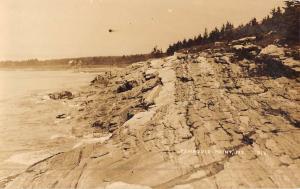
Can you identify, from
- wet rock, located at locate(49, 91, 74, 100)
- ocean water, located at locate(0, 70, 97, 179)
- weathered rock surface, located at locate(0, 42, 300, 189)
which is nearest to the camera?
weathered rock surface, located at locate(0, 42, 300, 189)

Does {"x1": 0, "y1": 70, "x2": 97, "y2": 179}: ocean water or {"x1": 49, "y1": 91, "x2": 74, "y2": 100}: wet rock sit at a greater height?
{"x1": 49, "y1": 91, "x2": 74, "y2": 100}: wet rock

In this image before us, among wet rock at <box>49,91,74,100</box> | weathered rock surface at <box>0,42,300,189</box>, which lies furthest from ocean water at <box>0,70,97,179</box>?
weathered rock surface at <box>0,42,300,189</box>

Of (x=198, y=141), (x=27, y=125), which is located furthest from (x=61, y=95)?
(x=198, y=141)

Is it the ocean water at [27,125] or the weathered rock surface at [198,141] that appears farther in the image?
the ocean water at [27,125]

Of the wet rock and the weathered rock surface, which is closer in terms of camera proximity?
the weathered rock surface

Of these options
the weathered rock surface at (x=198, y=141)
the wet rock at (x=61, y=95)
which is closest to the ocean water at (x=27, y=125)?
the wet rock at (x=61, y=95)

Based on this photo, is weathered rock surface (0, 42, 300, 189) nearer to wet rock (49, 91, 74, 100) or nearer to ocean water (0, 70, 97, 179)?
ocean water (0, 70, 97, 179)

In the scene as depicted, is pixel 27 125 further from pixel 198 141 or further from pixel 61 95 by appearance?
pixel 198 141

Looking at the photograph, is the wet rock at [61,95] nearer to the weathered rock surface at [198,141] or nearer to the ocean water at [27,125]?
the ocean water at [27,125]

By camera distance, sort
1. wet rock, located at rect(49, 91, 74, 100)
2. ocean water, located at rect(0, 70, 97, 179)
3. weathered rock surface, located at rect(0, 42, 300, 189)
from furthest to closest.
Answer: wet rock, located at rect(49, 91, 74, 100) < ocean water, located at rect(0, 70, 97, 179) < weathered rock surface, located at rect(0, 42, 300, 189)

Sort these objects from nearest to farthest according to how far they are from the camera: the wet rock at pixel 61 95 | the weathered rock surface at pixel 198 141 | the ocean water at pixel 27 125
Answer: the weathered rock surface at pixel 198 141 < the ocean water at pixel 27 125 < the wet rock at pixel 61 95
